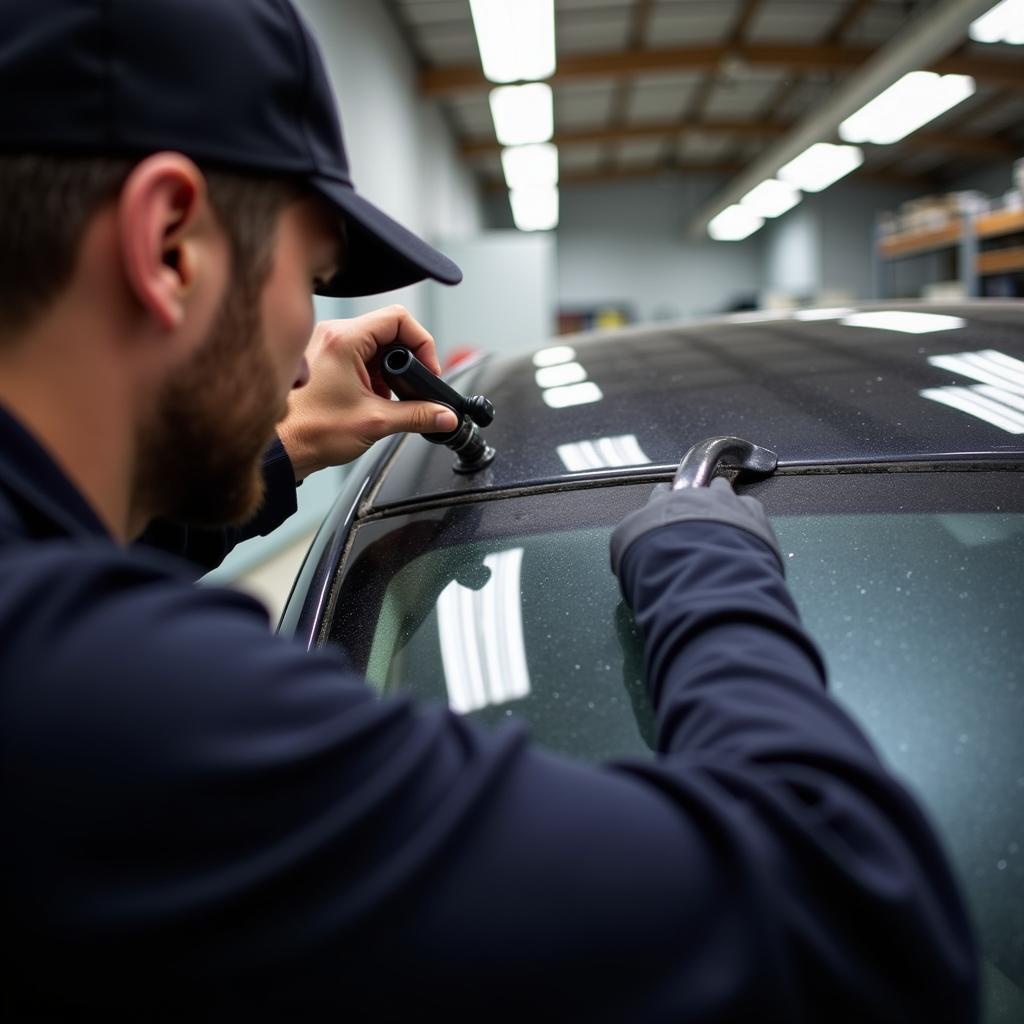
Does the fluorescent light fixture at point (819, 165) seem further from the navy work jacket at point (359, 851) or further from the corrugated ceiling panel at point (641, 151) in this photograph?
the navy work jacket at point (359, 851)

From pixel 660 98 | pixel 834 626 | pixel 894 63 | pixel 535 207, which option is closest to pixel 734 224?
pixel 535 207

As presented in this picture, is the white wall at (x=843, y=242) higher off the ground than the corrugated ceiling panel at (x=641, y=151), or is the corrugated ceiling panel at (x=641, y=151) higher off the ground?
the corrugated ceiling panel at (x=641, y=151)

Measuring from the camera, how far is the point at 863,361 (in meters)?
1.11

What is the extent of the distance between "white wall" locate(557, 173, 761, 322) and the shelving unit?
7.59 meters

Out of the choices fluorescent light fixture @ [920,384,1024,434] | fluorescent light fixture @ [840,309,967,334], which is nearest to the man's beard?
fluorescent light fixture @ [920,384,1024,434]

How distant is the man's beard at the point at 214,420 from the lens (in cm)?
55

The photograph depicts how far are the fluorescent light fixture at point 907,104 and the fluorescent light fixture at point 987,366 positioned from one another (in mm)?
5933

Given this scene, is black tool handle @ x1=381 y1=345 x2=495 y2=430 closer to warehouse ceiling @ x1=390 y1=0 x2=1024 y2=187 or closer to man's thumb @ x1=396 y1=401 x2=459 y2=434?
man's thumb @ x1=396 y1=401 x2=459 y2=434

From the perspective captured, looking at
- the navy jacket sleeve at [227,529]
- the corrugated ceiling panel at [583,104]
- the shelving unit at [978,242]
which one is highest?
the corrugated ceiling panel at [583,104]

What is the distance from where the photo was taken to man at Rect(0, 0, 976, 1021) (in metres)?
0.39

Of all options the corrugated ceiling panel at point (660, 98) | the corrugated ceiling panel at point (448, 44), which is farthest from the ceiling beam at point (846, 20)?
the corrugated ceiling panel at point (448, 44)

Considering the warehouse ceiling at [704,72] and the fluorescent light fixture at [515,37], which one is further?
the warehouse ceiling at [704,72]

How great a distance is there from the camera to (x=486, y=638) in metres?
0.78

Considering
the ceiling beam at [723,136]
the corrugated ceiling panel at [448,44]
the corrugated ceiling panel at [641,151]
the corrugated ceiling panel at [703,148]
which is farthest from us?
the corrugated ceiling panel at [641,151]
